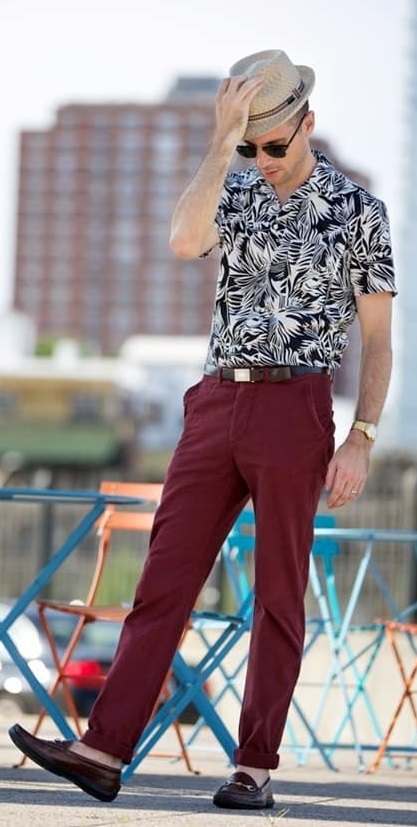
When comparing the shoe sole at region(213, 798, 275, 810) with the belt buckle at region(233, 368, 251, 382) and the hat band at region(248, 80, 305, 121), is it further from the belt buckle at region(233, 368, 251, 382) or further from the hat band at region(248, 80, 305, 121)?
the hat band at region(248, 80, 305, 121)

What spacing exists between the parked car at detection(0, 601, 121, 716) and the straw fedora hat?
860 cm

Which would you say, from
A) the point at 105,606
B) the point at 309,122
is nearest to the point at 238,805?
the point at 309,122

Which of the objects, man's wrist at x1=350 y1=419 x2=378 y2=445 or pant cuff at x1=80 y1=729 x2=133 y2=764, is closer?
pant cuff at x1=80 y1=729 x2=133 y2=764

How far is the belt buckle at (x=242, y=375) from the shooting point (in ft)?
14.2

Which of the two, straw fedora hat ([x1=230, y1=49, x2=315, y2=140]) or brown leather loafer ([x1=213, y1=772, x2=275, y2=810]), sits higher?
straw fedora hat ([x1=230, y1=49, x2=315, y2=140])

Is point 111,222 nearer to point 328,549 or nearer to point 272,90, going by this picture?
point 328,549

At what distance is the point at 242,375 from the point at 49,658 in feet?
32.6

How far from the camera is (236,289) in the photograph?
440 cm

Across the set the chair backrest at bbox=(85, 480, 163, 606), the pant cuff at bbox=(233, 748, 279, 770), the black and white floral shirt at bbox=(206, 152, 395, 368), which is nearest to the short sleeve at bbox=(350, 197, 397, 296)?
the black and white floral shirt at bbox=(206, 152, 395, 368)

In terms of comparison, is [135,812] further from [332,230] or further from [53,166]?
[53,166]

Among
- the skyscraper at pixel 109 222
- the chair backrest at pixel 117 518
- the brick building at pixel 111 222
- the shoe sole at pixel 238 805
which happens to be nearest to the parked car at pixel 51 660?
the chair backrest at pixel 117 518

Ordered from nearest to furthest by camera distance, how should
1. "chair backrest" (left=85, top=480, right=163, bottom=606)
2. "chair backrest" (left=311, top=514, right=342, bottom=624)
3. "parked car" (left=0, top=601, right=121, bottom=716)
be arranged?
1. "chair backrest" (left=85, top=480, right=163, bottom=606)
2. "chair backrest" (left=311, top=514, right=342, bottom=624)
3. "parked car" (left=0, top=601, right=121, bottom=716)

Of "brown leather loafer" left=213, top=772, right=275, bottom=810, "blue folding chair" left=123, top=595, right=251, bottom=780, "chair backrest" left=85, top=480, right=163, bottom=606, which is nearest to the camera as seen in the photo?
"brown leather loafer" left=213, top=772, right=275, bottom=810

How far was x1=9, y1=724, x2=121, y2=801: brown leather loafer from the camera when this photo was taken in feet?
14.0
